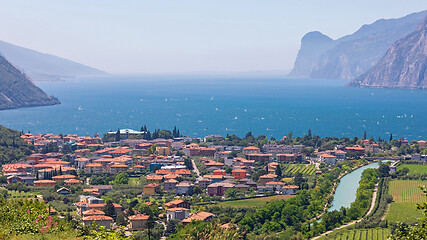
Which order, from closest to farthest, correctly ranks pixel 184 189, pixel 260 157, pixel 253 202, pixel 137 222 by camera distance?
pixel 137 222 → pixel 253 202 → pixel 184 189 → pixel 260 157

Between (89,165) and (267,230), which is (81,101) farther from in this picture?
(267,230)

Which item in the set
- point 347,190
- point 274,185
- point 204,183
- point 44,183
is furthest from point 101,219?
point 347,190

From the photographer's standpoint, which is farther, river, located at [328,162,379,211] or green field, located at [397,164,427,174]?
green field, located at [397,164,427,174]

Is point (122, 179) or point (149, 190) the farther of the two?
point (122, 179)

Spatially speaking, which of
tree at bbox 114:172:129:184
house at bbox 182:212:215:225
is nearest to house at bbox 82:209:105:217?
house at bbox 182:212:215:225

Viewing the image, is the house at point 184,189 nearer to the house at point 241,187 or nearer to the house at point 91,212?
the house at point 241,187

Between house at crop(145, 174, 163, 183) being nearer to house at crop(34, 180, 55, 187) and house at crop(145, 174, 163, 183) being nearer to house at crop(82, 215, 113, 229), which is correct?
house at crop(34, 180, 55, 187)

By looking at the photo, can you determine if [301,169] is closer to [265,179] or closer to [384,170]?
[265,179]
